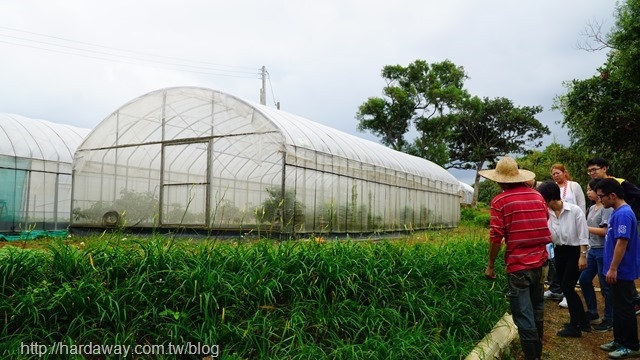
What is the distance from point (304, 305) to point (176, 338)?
0.99 metres

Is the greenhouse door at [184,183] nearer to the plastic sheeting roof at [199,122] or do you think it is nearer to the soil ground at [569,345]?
the plastic sheeting roof at [199,122]

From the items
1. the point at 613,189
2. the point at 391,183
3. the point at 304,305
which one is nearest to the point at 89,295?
the point at 304,305

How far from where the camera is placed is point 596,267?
16.5ft

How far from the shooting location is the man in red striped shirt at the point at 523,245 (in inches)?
138

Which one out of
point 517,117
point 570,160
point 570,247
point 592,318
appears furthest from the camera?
point 517,117

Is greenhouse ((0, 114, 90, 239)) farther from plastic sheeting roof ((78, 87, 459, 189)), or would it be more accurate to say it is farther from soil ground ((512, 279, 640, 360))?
soil ground ((512, 279, 640, 360))

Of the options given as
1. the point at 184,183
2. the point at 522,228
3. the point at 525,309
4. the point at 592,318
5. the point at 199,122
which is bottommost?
the point at 592,318

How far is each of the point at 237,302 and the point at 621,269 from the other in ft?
10.3

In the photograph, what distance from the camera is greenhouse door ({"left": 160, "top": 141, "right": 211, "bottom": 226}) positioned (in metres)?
11.2

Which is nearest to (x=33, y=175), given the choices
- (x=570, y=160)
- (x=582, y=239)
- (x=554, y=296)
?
(x=554, y=296)

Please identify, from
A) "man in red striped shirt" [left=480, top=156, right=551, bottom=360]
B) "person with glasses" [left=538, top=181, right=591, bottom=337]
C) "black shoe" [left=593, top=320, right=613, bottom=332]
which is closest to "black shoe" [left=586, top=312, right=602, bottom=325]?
"black shoe" [left=593, top=320, right=613, bottom=332]

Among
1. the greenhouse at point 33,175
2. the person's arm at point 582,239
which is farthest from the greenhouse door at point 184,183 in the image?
the person's arm at point 582,239

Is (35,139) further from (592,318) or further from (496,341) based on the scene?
(592,318)

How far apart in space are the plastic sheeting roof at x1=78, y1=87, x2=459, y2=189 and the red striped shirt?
6.54 metres
